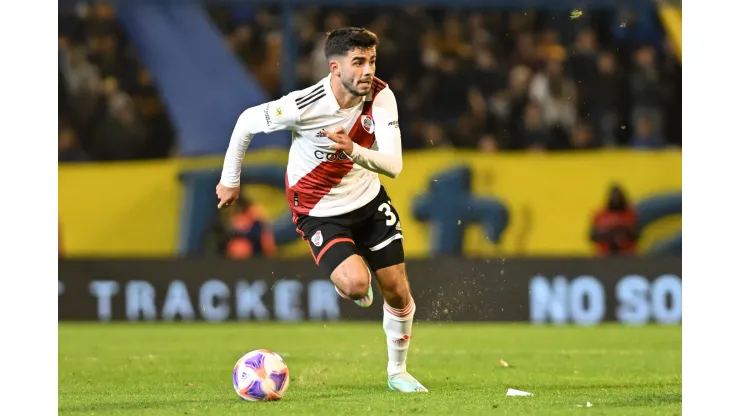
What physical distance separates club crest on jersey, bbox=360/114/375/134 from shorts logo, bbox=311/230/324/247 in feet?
2.36

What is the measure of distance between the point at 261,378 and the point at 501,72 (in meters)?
10.5

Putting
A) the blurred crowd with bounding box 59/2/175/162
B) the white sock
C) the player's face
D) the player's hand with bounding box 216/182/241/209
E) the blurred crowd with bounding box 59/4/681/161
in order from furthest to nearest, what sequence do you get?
the blurred crowd with bounding box 59/2/175/162, the blurred crowd with bounding box 59/4/681/161, the white sock, the player's hand with bounding box 216/182/241/209, the player's face

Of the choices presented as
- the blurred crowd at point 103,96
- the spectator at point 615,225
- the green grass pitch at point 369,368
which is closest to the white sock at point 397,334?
the green grass pitch at point 369,368

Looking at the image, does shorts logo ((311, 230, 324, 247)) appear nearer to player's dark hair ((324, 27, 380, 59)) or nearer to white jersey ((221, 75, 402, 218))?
white jersey ((221, 75, 402, 218))

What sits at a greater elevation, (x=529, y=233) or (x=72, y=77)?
(x=72, y=77)

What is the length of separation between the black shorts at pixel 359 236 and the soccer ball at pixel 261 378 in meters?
0.75

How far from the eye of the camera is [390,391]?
8.12 m

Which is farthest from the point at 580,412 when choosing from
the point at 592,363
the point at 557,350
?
the point at 557,350

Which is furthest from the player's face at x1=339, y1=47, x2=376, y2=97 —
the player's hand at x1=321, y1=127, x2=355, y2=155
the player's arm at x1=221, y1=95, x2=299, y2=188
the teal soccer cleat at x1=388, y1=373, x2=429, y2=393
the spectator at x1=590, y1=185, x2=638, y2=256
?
the spectator at x1=590, y1=185, x2=638, y2=256

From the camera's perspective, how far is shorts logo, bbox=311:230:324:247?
26.7ft

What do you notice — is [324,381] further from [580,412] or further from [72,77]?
[72,77]

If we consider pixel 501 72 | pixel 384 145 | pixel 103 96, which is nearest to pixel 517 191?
pixel 501 72

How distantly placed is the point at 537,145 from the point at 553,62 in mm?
1121

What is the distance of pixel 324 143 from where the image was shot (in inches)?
319
